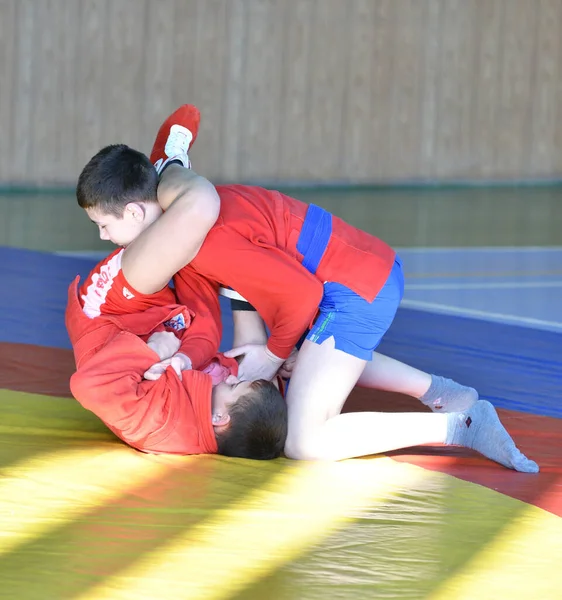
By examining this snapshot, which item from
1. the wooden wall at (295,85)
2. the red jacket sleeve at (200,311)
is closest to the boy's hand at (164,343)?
the red jacket sleeve at (200,311)

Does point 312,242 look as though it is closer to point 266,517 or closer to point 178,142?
point 178,142

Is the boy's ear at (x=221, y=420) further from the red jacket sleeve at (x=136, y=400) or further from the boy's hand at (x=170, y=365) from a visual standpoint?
the boy's hand at (x=170, y=365)

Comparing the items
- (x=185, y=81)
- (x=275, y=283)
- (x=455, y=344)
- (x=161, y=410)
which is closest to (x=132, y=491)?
(x=161, y=410)

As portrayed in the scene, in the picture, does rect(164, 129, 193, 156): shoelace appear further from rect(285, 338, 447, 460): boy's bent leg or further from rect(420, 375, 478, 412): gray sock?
rect(420, 375, 478, 412): gray sock

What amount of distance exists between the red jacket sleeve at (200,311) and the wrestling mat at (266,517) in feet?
1.03

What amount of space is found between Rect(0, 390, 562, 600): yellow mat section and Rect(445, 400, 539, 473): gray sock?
199mm

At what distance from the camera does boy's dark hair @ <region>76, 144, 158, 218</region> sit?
2.56m

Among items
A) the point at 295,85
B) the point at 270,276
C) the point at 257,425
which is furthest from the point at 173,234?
the point at 295,85

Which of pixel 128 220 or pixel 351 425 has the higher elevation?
pixel 128 220

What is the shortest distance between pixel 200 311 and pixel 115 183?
1.46 ft

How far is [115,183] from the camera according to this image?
2564 millimetres

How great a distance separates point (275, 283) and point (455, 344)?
1.53 meters

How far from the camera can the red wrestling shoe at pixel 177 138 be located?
2.85 m

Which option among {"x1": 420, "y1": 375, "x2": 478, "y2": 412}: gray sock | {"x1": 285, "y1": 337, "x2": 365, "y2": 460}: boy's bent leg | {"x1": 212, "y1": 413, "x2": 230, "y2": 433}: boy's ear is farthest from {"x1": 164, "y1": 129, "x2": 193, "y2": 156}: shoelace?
{"x1": 420, "y1": 375, "x2": 478, "y2": 412}: gray sock
